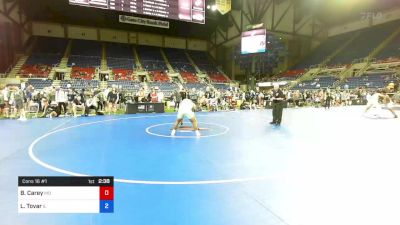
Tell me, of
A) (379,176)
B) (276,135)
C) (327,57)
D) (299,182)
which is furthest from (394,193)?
(327,57)

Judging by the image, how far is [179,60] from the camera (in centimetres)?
4066

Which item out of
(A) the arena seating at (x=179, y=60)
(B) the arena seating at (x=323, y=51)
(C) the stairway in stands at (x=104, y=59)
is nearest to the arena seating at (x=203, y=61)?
(A) the arena seating at (x=179, y=60)

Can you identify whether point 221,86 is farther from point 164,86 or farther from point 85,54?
point 85,54

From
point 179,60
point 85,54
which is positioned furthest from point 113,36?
point 179,60

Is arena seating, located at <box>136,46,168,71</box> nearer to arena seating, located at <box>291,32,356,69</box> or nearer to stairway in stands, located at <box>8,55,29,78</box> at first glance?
stairway in stands, located at <box>8,55,29,78</box>

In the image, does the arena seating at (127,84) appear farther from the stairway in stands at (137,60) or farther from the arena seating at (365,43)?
the arena seating at (365,43)

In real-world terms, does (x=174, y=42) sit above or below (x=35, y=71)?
above

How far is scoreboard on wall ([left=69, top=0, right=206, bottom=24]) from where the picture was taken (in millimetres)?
14984

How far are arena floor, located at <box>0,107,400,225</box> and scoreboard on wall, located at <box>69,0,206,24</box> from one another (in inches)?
371

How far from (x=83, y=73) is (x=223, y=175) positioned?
31.0 metres

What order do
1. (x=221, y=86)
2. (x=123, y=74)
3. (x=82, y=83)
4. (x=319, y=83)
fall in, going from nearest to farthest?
(x=82, y=83) → (x=319, y=83) → (x=123, y=74) → (x=221, y=86)

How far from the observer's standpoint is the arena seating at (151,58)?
1471 inches

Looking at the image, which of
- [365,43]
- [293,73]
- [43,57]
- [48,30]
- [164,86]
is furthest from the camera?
[293,73]
